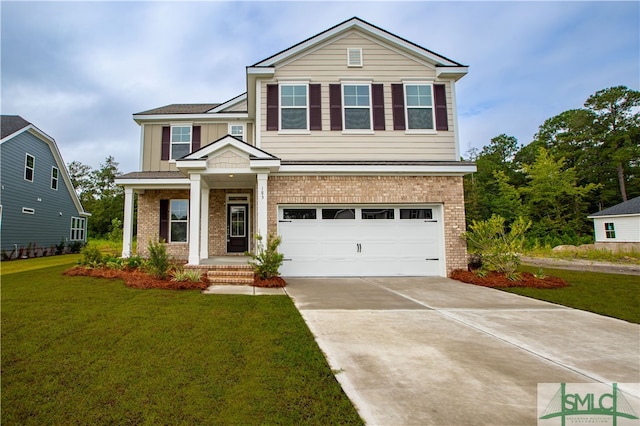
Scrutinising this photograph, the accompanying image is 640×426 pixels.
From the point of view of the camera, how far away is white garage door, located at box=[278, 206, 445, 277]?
398 inches

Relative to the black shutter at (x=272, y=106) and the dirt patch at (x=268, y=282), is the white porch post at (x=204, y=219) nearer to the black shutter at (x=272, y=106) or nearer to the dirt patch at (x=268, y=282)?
the black shutter at (x=272, y=106)

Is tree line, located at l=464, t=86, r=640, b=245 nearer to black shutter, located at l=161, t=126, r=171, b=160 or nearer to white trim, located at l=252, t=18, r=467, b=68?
white trim, located at l=252, t=18, r=467, b=68

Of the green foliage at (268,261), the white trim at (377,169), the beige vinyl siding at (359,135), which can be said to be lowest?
the green foliage at (268,261)

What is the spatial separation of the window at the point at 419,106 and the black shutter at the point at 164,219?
10102 millimetres

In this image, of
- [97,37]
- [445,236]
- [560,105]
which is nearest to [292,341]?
[445,236]

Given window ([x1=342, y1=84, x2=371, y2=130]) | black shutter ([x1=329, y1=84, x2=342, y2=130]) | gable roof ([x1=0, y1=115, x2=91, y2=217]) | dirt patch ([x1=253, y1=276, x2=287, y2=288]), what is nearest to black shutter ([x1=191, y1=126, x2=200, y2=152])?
black shutter ([x1=329, y1=84, x2=342, y2=130])

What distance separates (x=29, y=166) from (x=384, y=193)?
19.2m

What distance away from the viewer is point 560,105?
35688 mm

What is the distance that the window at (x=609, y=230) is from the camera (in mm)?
20141

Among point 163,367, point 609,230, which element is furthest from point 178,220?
point 609,230

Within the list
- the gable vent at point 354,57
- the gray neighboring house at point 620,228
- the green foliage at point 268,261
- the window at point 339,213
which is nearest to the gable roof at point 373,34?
the gable vent at point 354,57

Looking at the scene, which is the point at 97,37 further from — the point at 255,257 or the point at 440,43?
the point at 440,43

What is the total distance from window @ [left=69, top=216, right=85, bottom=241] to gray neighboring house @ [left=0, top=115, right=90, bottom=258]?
0.24 m

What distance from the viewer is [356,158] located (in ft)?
34.1
